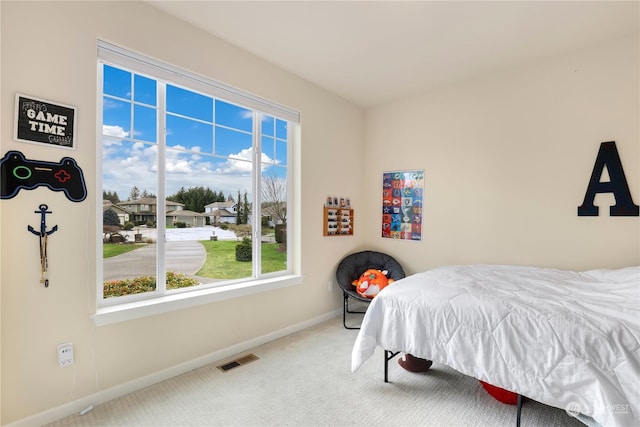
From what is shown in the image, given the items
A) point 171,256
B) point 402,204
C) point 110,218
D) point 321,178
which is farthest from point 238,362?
point 402,204

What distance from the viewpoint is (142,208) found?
7.50 feet

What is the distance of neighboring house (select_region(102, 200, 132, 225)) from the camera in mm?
2123

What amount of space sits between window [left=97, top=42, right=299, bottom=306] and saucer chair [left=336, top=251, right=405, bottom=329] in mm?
714

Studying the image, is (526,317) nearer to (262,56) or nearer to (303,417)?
(303,417)

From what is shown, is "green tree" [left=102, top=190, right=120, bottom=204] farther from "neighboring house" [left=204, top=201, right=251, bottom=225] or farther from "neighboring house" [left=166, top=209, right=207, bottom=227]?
"neighboring house" [left=204, top=201, right=251, bottom=225]

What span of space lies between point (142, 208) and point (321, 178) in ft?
6.20

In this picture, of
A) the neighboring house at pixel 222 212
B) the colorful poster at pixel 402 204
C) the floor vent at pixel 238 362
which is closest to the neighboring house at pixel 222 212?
the neighboring house at pixel 222 212

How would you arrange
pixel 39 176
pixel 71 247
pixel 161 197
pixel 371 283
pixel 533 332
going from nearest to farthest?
pixel 533 332 < pixel 39 176 < pixel 71 247 < pixel 161 197 < pixel 371 283

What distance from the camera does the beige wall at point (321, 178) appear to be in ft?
5.61

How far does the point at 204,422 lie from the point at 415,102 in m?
3.70

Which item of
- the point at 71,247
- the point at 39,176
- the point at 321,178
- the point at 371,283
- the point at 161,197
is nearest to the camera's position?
the point at 39,176

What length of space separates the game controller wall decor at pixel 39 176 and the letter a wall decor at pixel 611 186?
3.90 m

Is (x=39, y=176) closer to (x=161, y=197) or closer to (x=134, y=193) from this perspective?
(x=134, y=193)

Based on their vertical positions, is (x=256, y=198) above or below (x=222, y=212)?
above
